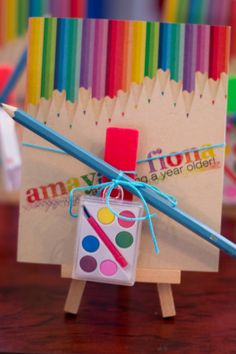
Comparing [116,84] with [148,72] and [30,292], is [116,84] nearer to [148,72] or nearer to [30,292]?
[148,72]

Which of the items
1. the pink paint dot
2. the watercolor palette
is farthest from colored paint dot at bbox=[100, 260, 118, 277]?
the pink paint dot

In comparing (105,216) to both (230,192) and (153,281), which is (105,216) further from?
(230,192)

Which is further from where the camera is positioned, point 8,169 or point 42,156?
point 8,169

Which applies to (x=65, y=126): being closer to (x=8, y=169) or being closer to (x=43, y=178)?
(x=43, y=178)

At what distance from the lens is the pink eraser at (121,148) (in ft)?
1.79

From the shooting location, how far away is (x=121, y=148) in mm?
547

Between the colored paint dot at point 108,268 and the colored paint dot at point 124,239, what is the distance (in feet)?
0.06

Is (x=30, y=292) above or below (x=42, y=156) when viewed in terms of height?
below

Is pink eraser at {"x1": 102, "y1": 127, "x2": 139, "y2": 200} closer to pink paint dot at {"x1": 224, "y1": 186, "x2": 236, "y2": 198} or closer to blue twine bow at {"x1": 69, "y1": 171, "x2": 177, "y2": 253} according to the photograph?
blue twine bow at {"x1": 69, "y1": 171, "x2": 177, "y2": 253}

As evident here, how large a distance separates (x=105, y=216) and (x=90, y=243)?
27 millimetres

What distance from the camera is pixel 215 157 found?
56 centimetres

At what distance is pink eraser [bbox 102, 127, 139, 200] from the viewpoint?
547 mm

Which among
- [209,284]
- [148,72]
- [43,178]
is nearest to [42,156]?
[43,178]

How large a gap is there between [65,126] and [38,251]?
12 cm
